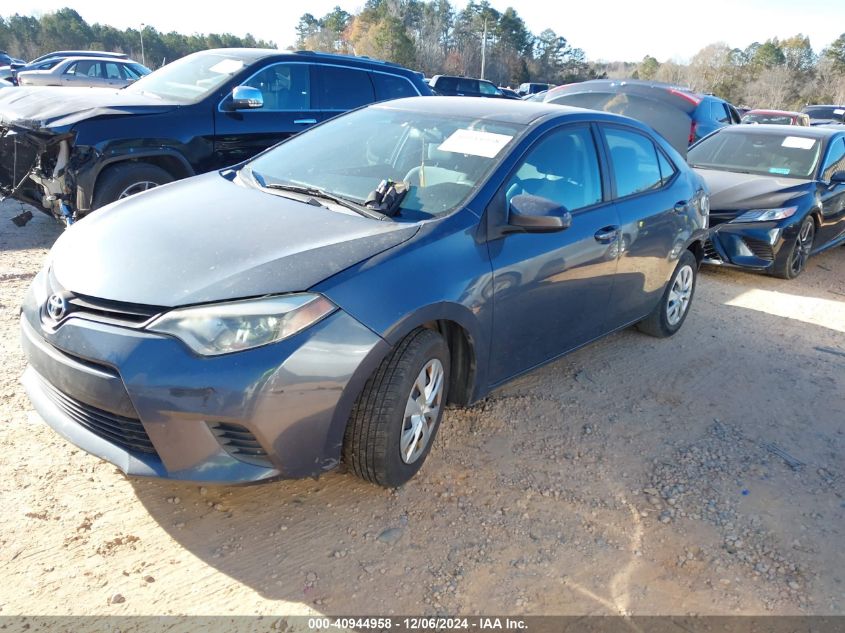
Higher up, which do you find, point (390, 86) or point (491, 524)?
point (390, 86)

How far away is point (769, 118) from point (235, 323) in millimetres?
16124

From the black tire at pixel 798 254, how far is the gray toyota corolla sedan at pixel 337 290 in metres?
3.51

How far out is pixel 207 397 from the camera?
2271 mm

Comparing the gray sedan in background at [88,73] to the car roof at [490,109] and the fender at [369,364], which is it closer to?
the car roof at [490,109]

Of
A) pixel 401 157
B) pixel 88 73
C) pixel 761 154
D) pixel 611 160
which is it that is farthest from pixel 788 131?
pixel 88 73

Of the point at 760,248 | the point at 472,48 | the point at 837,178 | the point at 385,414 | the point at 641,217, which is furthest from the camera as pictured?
the point at 472,48

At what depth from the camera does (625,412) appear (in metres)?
3.88

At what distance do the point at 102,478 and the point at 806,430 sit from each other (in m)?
3.73

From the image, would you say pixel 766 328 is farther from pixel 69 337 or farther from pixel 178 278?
pixel 69 337

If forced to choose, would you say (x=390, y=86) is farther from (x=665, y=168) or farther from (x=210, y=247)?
(x=210, y=247)

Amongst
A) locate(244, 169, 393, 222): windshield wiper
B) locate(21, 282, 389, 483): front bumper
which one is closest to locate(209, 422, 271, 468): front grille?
locate(21, 282, 389, 483): front bumper

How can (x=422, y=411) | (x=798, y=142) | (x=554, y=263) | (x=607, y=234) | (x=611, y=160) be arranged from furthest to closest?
(x=798, y=142) < (x=611, y=160) < (x=607, y=234) < (x=554, y=263) < (x=422, y=411)

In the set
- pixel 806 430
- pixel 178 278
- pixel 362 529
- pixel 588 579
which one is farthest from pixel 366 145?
pixel 806 430

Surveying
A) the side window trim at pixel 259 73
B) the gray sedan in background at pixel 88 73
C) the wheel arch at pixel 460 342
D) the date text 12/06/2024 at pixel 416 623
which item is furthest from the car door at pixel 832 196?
the gray sedan in background at pixel 88 73
